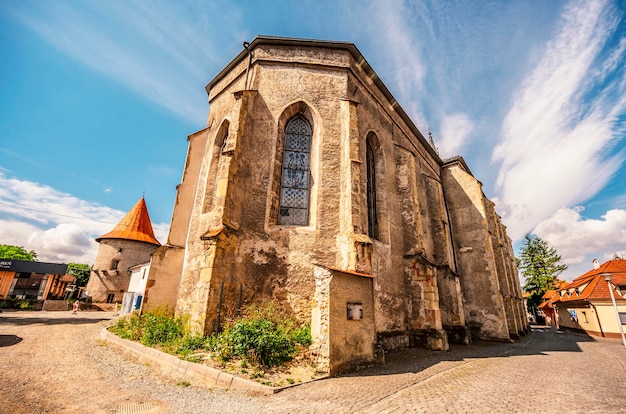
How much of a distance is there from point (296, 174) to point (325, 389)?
647cm

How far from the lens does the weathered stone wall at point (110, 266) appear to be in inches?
999

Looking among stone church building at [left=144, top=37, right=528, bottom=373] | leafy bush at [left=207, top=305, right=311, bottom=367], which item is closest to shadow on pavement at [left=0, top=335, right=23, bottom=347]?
stone church building at [left=144, top=37, right=528, bottom=373]

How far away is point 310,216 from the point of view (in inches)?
352

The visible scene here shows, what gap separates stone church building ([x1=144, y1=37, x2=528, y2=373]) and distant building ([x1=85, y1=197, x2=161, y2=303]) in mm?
20259

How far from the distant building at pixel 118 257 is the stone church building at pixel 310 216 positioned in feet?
66.5

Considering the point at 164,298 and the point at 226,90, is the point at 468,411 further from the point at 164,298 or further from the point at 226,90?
the point at 226,90

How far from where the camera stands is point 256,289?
7719 millimetres

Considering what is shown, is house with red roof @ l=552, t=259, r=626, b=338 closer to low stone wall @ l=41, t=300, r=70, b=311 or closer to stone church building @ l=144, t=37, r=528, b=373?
stone church building @ l=144, t=37, r=528, b=373

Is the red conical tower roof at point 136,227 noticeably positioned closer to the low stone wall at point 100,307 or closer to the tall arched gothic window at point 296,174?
the low stone wall at point 100,307

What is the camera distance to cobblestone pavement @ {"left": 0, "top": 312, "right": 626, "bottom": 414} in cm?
384

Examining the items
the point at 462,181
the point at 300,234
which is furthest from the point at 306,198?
the point at 462,181

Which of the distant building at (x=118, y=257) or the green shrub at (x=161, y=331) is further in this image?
the distant building at (x=118, y=257)

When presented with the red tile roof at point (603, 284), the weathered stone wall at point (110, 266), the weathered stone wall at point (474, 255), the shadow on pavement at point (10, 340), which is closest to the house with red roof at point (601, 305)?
the red tile roof at point (603, 284)

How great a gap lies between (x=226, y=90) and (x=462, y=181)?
15453mm
